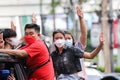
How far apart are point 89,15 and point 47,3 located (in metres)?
3.89

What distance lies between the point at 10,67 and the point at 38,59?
566 millimetres

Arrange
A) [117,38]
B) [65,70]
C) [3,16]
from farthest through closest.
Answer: [3,16], [117,38], [65,70]

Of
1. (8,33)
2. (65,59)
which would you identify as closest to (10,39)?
(8,33)

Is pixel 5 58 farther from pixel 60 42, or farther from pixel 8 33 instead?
pixel 60 42

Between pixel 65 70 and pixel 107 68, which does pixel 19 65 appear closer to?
pixel 65 70

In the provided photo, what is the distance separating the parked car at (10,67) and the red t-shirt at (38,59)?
0.28 meters

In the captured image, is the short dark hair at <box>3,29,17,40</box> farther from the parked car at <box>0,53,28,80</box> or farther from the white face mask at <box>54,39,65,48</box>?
the parked car at <box>0,53,28,80</box>

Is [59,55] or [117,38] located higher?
[59,55]

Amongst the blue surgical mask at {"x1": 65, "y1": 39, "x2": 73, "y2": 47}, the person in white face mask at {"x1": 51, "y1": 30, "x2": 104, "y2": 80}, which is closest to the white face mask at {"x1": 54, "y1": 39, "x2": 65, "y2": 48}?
the person in white face mask at {"x1": 51, "y1": 30, "x2": 104, "y2": 80}

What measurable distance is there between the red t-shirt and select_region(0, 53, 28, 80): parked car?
0.91 ft

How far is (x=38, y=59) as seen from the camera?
576 cm

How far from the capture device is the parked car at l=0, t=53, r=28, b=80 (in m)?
5.03

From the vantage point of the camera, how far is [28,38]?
19.3 feet

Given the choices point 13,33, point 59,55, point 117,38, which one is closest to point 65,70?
point 59,55
